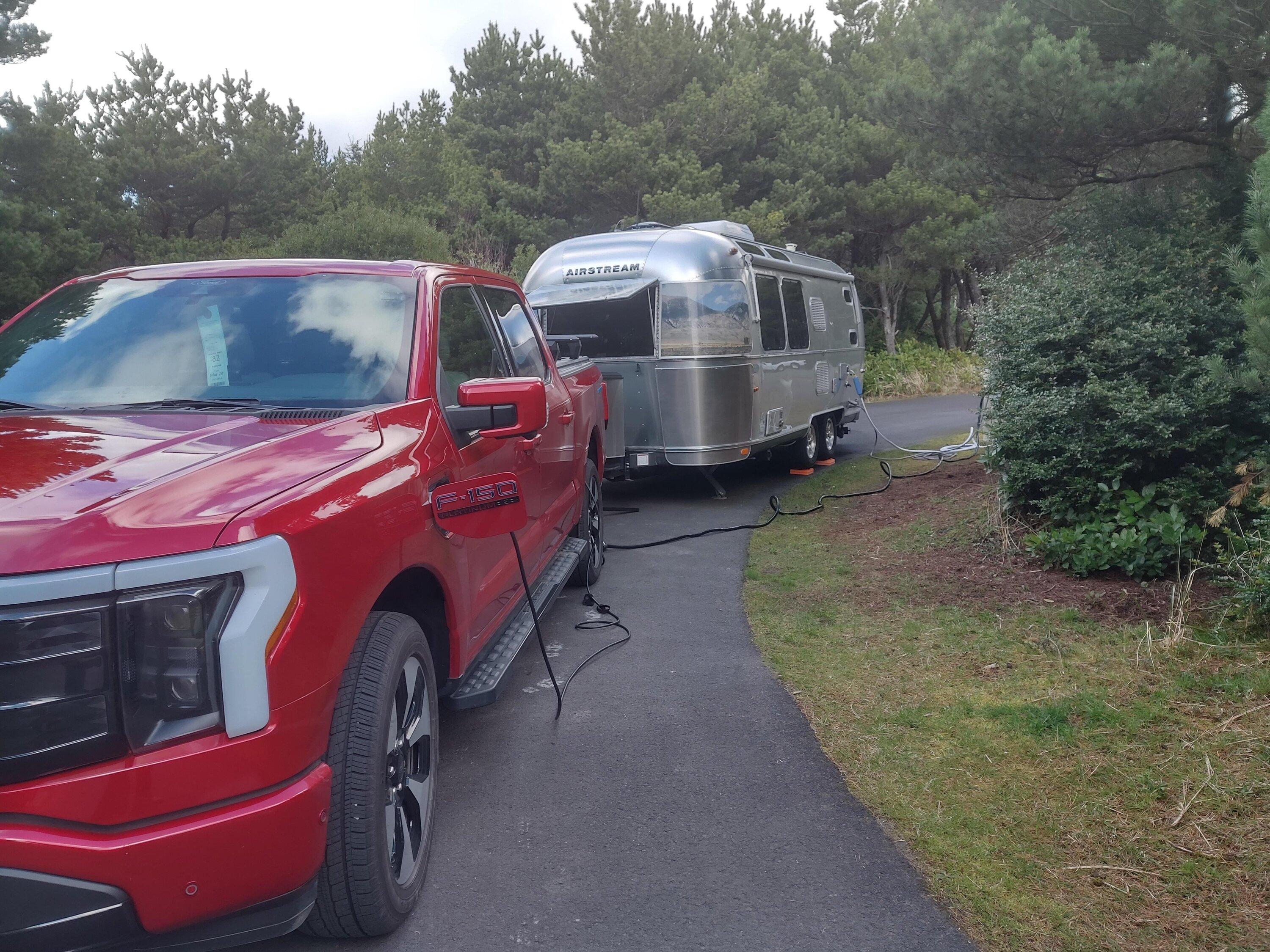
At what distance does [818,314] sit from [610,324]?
160 inches

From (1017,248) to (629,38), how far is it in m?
21.4

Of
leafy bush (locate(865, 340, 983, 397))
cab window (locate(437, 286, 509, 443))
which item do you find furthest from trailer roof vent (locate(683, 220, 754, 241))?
leafy bush (locate(865, 340, 983, 397))

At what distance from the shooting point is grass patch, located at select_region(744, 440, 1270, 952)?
3.13m

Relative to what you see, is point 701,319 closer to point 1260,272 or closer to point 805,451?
point 805,451

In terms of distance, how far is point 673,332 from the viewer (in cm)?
1003

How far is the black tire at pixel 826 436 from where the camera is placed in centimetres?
1374

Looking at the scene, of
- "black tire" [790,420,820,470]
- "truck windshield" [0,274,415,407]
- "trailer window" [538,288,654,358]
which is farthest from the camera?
"black tire" [790,420,820,470]

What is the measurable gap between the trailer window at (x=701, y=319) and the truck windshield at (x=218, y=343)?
602cm

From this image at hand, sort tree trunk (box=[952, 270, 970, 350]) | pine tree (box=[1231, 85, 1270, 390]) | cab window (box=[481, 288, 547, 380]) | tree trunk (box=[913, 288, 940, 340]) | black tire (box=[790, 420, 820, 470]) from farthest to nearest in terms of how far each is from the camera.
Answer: tree trunk (box=[913, 288, 940, 340])
tree trunk (box=[952, 270, 970, 350])
black tire (box=[790, 420, 820, 470])
cab window (box=[481, 288, 547, 380])
pine tree (box=[1231, 85, 1270, 390])

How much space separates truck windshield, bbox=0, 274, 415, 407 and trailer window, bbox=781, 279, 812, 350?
27.2ft

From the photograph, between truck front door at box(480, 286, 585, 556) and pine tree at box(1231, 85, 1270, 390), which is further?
truck front door at box(480, 286, 585, 556)

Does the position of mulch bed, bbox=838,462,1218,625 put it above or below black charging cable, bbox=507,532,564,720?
below

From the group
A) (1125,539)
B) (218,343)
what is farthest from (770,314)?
(218,343)

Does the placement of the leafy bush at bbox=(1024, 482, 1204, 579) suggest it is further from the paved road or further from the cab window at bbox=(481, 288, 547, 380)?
the cab window at bbox=(481, 288, 547, 380)
